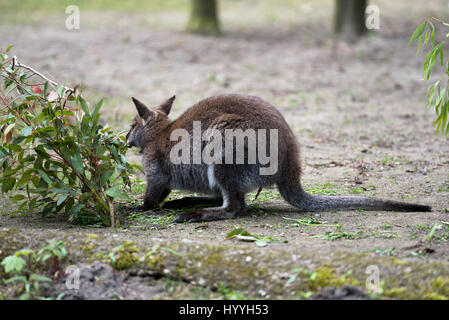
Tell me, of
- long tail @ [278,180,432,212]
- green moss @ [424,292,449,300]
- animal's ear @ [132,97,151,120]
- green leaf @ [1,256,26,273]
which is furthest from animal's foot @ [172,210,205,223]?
green moss @ [424,292,449,300]

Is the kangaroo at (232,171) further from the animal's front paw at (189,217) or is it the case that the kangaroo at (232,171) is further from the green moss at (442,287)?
the green moss at (442,287)

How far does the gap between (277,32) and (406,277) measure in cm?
1138

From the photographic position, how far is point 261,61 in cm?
1162

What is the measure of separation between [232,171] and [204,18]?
9.27 m

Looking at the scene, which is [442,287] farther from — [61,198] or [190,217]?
[61,198]

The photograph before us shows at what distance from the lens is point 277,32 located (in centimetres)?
1408

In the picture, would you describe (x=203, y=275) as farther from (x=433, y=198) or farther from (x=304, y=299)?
(x=433, y=198)

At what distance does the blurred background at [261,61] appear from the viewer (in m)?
7.92

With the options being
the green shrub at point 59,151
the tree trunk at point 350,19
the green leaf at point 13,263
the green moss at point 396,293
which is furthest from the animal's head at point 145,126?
the tree trunk at point 350,19

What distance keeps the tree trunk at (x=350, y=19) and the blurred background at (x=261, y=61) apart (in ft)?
0.07

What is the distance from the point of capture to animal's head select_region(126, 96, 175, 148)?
5.21 m

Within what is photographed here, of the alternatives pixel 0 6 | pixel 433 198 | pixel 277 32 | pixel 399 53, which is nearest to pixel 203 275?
pixel 433 198

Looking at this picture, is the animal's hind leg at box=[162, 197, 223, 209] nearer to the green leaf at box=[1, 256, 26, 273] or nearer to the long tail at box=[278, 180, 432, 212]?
the long tail at box=[278, 180, 432, 212]

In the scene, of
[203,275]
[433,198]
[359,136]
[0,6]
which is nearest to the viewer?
[203,275]
